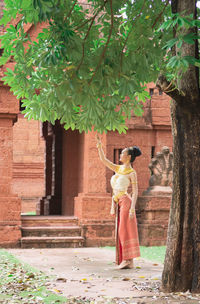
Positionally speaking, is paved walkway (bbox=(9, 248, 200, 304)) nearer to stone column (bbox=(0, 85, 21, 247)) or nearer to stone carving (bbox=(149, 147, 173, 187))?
stone column (bbox=(0, 85, 21, 247))

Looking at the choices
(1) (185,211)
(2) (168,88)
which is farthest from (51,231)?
(2) (168,88)

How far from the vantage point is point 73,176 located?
15.5 m

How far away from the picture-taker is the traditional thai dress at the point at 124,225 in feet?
28.8

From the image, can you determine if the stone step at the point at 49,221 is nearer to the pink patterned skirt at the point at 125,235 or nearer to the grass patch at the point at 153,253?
the grass patch at the point at 153,253

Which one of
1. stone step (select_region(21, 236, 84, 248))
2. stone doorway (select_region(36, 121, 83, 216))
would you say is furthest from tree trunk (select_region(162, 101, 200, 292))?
stone doorway (select_region(36, 121, 83, 216))

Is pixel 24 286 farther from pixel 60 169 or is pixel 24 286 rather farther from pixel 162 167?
pixel 60 169

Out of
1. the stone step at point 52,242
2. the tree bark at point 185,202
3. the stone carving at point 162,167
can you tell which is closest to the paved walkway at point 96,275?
the tree bark at point 185,202

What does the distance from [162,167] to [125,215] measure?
14.2ft

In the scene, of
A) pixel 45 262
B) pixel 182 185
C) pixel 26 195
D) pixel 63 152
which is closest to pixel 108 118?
pixel 182 185

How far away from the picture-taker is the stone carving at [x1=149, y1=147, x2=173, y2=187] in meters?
13.1

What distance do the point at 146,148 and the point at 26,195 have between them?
10104 mm

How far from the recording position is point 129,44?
6.79m

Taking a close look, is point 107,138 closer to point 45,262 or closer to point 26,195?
point 45,262

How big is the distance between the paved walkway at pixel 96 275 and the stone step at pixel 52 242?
0.50 metres
